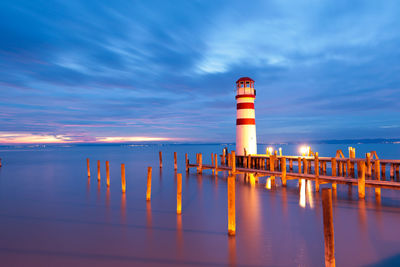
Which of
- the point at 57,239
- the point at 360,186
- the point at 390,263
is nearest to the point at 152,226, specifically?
the point at 57,239

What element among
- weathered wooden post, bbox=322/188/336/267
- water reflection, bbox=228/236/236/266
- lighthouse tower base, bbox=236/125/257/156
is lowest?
water reflection, bbox=228/236/236/266

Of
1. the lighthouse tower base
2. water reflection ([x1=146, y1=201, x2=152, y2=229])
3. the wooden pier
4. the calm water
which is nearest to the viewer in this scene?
the calm water

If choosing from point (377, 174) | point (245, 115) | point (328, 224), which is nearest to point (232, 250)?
point (328, 224)

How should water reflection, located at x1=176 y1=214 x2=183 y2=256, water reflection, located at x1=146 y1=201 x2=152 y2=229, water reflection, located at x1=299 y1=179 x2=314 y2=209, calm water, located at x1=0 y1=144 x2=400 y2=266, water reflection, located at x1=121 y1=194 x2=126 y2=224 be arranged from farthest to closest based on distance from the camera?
water reflection, located at x1=299 y1=179 x2=314 y2=209 < water reflection, located at x1=121 y1=194 x2=126 y2=224 < water reflection, located at x1=146 y1=201 x2=152 y2=229 < water reflection, located at x1=176 y1=214 x2=183 y2=256 < calm water, located at x1=0 y1=144 x2=400 y2=266

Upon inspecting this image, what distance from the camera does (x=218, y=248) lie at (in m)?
9.21

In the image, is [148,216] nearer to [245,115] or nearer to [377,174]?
[377,174]

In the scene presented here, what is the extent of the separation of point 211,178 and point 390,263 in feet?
60.1

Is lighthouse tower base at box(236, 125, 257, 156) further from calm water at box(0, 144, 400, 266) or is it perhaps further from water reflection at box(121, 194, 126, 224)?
water reflection at box(121, 194, 126, 224)

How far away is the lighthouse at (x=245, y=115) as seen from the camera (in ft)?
75.9

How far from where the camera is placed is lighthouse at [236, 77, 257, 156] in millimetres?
23125

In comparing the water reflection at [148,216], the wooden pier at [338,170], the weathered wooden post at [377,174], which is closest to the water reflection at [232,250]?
the water reflection at [148,216]

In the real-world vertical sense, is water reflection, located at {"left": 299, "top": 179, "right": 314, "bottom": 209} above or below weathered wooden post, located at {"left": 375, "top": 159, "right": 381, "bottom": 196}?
below

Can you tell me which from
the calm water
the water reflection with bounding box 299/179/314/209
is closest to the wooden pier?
the water reflection with bounding box 299/179/314/209

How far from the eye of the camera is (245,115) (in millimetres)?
23141
